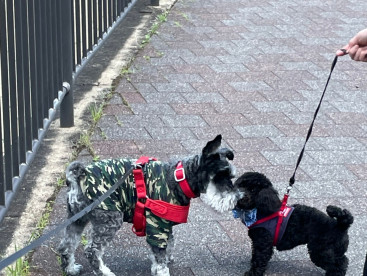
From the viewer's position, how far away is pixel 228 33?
968cm

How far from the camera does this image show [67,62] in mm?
6906

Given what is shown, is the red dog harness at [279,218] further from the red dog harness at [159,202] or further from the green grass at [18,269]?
the green grass at [18,269]

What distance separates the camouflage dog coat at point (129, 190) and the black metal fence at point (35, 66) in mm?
701

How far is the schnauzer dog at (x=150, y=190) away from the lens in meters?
4.61

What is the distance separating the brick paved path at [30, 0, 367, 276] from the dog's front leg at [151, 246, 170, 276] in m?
0.24

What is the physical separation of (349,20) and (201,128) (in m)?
3.91

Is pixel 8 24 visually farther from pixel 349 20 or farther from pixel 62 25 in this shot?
pixel 349 20

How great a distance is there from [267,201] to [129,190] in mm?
837

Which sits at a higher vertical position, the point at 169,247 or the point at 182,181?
the point at 182,181

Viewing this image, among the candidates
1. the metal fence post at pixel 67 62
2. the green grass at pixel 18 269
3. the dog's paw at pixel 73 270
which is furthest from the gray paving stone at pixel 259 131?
the green grass at pixel 18 269

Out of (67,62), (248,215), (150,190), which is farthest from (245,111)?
(150,190)

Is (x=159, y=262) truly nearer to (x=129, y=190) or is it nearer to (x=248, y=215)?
(x=129, y=190)

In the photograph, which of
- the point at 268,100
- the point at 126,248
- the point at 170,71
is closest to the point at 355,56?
the point at 126,248

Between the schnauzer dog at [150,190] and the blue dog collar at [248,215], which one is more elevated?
the schnauzer dog at [150,190]
